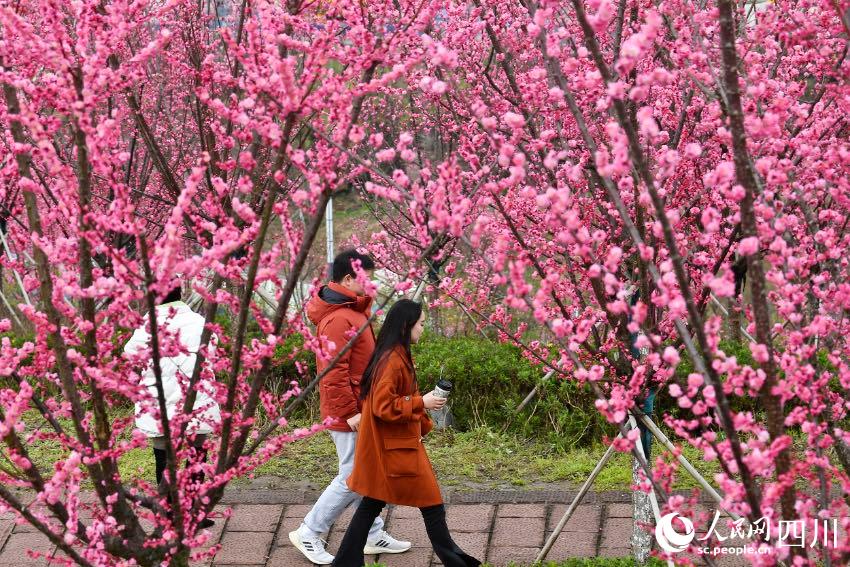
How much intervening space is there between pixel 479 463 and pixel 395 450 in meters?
A: 1.61

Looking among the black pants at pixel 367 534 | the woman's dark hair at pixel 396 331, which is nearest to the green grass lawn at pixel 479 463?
the black pants at pixel 367 534

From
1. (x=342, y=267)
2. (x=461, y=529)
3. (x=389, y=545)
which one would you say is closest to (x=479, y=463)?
(x=461, y=529)

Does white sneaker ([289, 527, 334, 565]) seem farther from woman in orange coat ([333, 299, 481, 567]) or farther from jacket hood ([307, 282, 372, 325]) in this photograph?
jacket hood ([307, 282, 372, 325])

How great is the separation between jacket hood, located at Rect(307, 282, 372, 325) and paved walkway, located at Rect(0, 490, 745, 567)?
1331mm

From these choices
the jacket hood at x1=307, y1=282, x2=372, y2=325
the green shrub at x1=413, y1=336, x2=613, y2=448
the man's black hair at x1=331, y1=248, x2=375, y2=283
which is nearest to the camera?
the man's black hair at x1=331, y1=248, x2=375, y2=283

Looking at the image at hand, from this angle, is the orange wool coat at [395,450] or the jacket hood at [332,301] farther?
the jacket hood at [332,301]

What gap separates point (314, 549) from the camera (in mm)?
5211

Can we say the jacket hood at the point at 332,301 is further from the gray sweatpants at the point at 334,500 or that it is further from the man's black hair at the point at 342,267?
the gray sweatpants at the point at 334,500

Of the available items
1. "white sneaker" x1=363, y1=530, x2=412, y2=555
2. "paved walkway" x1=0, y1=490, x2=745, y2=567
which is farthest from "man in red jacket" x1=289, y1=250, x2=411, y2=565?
"paved walkway" x1=0, y1=490, x2=745, y2=567

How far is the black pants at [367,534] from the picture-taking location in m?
4.88

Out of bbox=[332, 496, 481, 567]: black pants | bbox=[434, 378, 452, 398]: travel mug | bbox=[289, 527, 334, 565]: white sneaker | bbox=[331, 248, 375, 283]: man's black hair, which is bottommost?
bbox=[289, 527, 334, 565]: white sneaker

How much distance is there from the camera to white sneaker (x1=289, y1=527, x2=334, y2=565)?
5184 millimetres

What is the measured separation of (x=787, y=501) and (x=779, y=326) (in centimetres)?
85

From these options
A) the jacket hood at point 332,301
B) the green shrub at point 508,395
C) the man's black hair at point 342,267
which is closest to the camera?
the man's black hair at point 342,267
